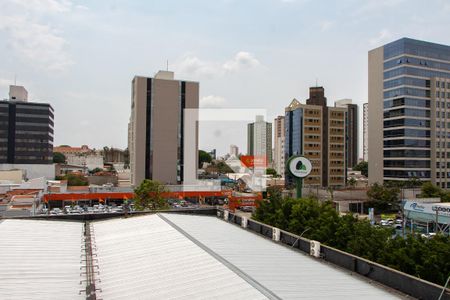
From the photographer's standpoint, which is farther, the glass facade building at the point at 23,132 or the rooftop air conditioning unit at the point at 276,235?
the glass facade building at the point at 23,132

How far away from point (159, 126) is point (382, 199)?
37.4 m

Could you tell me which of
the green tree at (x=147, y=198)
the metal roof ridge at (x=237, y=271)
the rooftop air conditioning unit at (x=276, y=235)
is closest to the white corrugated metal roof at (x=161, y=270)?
the metal roof ridge at (x=237, y=271)

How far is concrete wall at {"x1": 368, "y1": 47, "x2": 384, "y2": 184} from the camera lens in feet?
224

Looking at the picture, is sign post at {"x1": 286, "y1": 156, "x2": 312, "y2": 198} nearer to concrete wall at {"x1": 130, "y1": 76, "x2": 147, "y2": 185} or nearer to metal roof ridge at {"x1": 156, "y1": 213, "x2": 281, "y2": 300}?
metal roof ridge at {"x1": 156, "y1": 213, "x2": 281, "y2": 300}

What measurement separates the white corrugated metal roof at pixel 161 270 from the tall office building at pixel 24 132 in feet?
243

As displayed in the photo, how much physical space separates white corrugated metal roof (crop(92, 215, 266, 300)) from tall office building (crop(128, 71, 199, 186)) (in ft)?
174

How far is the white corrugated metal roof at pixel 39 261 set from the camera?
9.41 m

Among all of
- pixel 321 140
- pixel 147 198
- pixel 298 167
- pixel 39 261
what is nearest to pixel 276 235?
pixel 39 261

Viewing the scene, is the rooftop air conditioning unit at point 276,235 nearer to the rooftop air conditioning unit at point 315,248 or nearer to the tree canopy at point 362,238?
the rooftop air conditioning unit at point 315,248

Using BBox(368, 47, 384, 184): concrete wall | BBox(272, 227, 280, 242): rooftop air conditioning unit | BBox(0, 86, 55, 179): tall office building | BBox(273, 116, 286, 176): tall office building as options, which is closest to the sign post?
BBox(272, 227, 280, 242): rooftop air conditioning unit

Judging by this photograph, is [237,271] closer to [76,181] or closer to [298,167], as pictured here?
[298,167]

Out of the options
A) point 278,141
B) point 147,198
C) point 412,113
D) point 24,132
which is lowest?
point 147,198

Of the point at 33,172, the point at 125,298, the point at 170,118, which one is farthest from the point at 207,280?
the point at 33,172

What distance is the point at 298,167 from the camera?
93.9 feet
